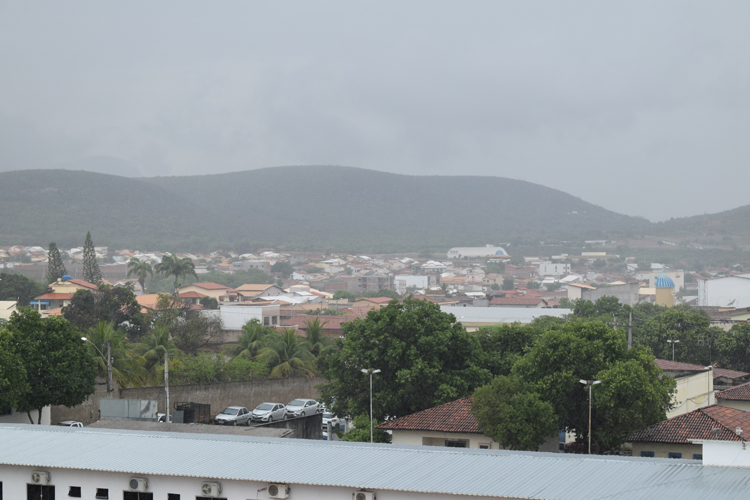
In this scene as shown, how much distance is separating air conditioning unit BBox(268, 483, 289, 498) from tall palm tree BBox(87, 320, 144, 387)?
26.3 meters

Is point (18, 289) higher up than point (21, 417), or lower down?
higher up

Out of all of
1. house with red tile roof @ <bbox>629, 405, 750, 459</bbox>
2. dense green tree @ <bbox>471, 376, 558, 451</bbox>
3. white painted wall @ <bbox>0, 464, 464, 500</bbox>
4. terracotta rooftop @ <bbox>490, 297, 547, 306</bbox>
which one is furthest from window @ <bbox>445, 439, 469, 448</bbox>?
terracotta rooftop @ <bbox>490, 297, 547, 306</bbox>

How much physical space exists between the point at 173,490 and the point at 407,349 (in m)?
17.6

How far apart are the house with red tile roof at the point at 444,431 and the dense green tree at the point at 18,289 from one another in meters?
75.7

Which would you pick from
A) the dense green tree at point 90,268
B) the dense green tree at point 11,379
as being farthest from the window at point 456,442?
the dense green tree at point 90,268

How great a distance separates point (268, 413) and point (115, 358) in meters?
9.80

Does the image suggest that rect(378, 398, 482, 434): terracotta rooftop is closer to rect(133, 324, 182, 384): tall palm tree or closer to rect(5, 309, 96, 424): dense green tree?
rect(5, 309, 96, 424): dense green tree

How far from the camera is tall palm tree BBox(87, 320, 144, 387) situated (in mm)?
44812

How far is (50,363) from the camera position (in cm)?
3575

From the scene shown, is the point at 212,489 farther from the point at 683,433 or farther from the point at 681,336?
the point at 681,336

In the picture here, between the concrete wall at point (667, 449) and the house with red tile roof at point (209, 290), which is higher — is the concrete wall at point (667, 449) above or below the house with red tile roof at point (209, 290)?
below

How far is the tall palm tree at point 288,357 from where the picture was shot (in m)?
55.8

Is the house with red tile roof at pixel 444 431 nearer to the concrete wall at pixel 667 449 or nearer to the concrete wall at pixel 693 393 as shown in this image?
the concrete wall at pixel 667 449

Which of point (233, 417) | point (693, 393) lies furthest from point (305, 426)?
point (693, 393)
